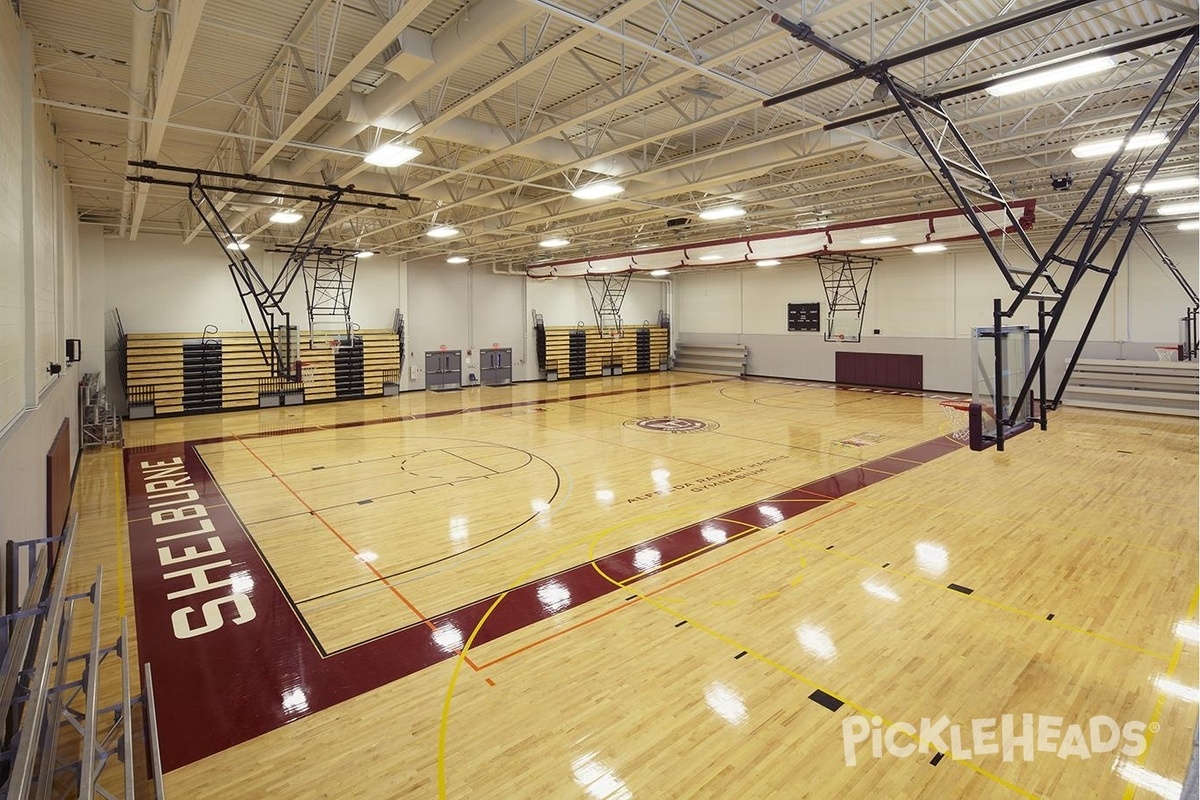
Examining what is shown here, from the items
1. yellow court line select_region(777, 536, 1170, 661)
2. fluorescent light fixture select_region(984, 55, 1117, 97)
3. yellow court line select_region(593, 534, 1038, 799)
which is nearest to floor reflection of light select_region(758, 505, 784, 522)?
yellow court line select_region(777, 536, 1170, 661)

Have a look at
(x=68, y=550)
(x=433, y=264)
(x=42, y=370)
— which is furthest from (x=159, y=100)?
(x=433, y=264)

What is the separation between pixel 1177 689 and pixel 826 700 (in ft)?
8.80

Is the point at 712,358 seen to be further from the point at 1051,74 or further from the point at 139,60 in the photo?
the point at 139,60

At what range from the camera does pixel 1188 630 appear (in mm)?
5430

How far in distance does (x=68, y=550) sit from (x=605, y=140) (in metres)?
8.08

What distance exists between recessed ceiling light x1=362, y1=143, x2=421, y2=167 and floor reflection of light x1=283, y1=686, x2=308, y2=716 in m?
5.51

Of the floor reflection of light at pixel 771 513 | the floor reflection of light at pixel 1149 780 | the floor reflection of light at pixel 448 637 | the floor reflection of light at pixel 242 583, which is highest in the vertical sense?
the floor reflection of light at pixel 771 513

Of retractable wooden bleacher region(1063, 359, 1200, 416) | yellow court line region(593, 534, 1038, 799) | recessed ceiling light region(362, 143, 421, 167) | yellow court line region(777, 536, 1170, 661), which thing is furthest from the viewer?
retractable wooden bleacher region(1063, 359, 1200, 416)

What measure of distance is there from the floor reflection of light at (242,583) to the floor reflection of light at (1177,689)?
314 inches

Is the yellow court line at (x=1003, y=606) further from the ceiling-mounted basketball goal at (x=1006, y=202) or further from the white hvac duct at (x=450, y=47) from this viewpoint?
the white hvac duct at (x=450, y=47)

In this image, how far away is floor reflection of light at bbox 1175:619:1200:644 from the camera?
5288mm

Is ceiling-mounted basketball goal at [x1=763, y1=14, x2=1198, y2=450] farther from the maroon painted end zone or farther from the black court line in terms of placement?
the maroon painted end zone

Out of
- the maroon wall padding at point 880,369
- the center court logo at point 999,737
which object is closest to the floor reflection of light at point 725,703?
the center court logo at point 999,737

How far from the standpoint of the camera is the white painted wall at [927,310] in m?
17.0
